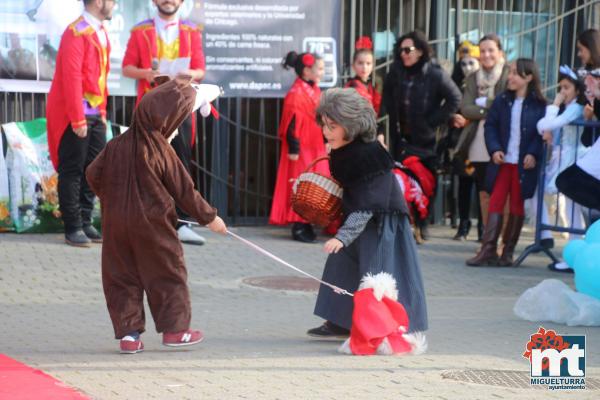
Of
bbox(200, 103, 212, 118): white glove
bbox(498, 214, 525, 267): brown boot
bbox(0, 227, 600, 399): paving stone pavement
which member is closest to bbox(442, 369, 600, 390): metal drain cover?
bbox(0, 227, 600, 399): paving stone pavement

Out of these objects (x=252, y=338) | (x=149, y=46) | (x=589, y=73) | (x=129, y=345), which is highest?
(x=149, y=46)

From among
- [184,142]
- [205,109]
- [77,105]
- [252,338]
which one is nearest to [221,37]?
[184,142]

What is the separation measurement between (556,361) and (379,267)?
1.14 meters

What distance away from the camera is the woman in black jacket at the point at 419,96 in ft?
36.9

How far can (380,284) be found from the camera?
6535 millimetres

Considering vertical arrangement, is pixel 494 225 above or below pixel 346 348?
above

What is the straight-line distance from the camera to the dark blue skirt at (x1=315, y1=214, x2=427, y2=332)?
6.68 metres

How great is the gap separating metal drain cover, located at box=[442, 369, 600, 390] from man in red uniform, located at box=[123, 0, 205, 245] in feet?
16.0

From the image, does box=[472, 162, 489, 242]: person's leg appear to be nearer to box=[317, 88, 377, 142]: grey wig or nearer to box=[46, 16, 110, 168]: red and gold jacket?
box=[46, 16, 110, 168]: red and gold jacket

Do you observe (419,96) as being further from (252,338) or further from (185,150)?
(252,338)

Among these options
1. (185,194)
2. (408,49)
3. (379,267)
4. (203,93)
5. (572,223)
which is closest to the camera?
(185,194)

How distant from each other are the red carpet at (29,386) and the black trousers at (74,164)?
13.8 feet

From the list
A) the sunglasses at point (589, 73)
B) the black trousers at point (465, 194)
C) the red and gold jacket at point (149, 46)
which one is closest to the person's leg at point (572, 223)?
the sunglasses at point (589, 73)

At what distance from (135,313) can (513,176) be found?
490 centimetres
